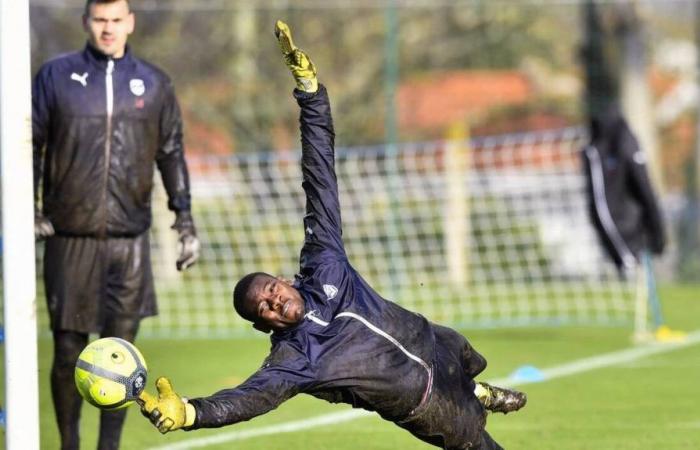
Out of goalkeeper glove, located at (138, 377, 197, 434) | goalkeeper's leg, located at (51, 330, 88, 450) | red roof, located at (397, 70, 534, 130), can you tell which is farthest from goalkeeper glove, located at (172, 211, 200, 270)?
red roof, located at (397, 70, 534, 130)

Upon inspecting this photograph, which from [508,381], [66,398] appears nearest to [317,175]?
[66,398]

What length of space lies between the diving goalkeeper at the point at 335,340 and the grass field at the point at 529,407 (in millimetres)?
1888

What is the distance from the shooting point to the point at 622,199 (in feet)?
46.2

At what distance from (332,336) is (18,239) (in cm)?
141

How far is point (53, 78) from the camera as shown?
8047 millimetres

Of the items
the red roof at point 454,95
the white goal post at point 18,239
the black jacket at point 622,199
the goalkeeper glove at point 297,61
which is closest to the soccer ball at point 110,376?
the white goal post at point 18,239

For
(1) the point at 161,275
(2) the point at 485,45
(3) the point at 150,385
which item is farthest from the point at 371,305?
(2) the point at 485,45

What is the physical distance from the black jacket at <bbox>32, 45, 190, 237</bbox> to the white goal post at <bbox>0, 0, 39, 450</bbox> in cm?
157

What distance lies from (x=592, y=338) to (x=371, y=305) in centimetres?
856

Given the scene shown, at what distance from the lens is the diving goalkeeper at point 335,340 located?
6.30 meters

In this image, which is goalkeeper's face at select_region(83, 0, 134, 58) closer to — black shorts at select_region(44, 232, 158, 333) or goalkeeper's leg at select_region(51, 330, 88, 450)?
black shorts at select_region(44, 232, 158, 333)

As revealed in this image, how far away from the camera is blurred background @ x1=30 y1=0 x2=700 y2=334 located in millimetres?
18219

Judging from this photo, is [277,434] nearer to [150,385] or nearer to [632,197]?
[150,385]

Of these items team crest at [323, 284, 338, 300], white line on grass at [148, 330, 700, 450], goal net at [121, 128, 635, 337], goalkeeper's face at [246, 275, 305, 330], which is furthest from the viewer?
goal net at [121, 128, 635, 337]
